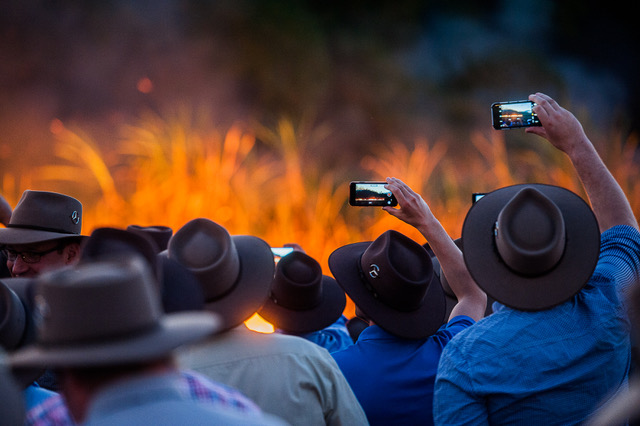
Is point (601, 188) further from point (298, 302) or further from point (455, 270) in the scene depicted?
point (298, 302)

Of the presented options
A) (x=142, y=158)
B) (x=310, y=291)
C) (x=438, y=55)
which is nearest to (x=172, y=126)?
(x=142, y=158)

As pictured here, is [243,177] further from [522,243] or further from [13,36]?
[522,243]

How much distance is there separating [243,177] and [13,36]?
389 centimetres

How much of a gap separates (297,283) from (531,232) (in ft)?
5.42

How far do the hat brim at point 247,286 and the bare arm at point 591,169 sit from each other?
3.59 ft

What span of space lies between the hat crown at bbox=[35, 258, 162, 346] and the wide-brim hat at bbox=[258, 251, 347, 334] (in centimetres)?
222

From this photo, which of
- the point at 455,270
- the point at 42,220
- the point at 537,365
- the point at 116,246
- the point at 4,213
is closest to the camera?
the point at 116,246

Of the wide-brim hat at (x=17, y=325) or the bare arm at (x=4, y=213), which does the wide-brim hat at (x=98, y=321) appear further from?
the bare arm at (x=4, y=213)

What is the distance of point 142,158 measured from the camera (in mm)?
10172

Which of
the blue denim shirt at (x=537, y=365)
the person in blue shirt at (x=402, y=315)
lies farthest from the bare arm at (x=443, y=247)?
the blue denim shirt at (x=537, y=365)

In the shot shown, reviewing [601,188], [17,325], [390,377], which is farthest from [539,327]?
[17,325]

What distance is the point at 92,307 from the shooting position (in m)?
1.25

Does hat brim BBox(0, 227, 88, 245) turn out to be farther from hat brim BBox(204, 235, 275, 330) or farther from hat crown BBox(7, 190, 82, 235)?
hat brim BBox(204, 235, 275, 330)

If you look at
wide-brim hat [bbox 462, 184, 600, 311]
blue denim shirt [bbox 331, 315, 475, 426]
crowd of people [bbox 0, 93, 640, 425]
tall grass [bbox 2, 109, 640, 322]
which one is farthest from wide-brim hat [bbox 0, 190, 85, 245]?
tall grass [bbox 2, 109, 640, 322]
